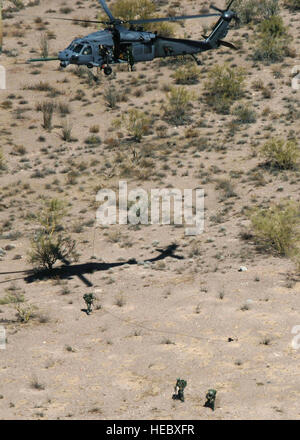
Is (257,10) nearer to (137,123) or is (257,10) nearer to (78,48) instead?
(137,123)

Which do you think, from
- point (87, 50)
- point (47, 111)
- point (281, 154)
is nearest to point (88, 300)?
point (87, 50)

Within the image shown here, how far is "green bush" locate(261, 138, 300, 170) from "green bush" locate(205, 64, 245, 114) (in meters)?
5.69

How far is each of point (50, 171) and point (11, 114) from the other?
6.17 m

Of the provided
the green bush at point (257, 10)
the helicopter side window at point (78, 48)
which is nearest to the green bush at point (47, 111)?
the helicopter side window at point (78, 48)

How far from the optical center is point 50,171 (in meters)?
28.0

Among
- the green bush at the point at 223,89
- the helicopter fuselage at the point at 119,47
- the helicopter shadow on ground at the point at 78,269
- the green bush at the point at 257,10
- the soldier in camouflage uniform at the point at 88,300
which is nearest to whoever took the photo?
the soldier in camouflage uniform at the point at 88,300

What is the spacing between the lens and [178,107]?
33062mm

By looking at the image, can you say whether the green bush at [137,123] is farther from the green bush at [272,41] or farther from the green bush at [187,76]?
the green bush at [272,41]

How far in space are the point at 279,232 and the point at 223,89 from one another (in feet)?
50.1

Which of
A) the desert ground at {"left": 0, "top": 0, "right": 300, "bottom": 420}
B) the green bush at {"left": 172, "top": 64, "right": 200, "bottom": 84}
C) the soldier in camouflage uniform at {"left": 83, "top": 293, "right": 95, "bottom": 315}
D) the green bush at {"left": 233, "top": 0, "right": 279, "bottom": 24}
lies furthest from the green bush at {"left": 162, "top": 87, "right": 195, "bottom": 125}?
the soldier in camouflage uniform at {"left": 83, "top": 293, "right": 95, "bottom": 315}

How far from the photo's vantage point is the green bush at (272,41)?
37625 millimetres

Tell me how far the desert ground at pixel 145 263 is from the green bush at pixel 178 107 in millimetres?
467

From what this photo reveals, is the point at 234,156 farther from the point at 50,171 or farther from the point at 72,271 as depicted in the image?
the point at 72,271

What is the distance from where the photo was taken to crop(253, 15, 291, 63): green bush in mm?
37625
